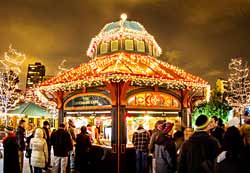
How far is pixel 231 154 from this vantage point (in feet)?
11.5

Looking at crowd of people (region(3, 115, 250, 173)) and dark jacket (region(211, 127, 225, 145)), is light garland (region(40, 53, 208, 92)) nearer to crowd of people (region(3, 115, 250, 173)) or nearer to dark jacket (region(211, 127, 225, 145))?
crowd of people (region(3, 115, 250, 173))

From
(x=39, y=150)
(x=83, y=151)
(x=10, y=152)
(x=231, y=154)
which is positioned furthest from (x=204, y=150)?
(x=83, y=151)

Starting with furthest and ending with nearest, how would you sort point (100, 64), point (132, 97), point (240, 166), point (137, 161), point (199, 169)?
1. point (100, 64)
2. point (132, 97)
3. point (137, 161)
4. point (199, 169)
5. point (240, 166)

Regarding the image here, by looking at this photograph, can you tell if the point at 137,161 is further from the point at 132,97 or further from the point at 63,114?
the point at 63,114

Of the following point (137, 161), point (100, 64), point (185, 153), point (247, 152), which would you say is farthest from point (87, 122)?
point (247, 152)

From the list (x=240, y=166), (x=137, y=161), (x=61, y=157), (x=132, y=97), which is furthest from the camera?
(x=132, y=97)

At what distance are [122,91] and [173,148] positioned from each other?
4.01 meters

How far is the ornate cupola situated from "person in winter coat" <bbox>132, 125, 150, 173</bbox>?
16.0ft

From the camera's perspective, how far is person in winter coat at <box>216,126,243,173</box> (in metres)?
3.47

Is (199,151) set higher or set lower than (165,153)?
higher

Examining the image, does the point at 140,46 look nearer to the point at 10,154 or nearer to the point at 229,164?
the point at 10,154

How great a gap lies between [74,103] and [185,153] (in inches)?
337

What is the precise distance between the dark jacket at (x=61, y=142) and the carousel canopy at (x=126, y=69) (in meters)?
2.11

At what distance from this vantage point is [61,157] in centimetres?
935
